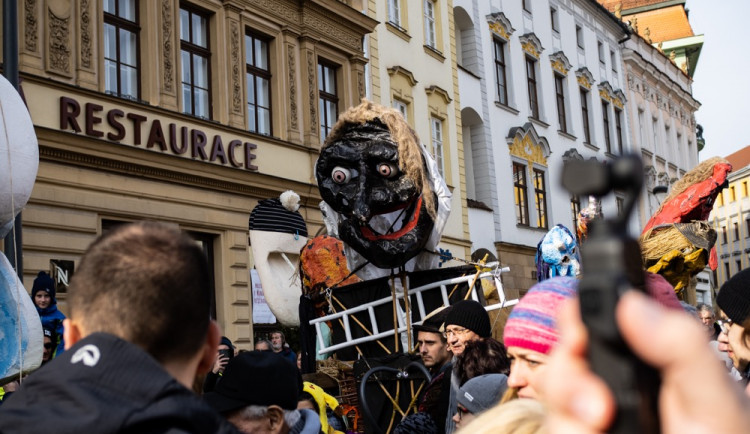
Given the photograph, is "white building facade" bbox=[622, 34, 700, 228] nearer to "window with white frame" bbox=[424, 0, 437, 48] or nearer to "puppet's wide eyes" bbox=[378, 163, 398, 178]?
"window with white frame" bbox=[424, 0, 437, 48]

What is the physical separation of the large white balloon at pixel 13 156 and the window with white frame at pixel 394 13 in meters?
17.9

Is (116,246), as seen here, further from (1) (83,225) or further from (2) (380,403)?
(1) (83,225)

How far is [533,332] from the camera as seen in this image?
2.49 metres

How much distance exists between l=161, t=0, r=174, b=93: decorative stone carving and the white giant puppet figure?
35.0ft

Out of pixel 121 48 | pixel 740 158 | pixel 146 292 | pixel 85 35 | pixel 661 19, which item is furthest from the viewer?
pixel 740 158

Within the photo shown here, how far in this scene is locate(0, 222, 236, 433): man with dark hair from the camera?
149 cm

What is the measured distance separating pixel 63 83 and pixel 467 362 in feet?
33.0

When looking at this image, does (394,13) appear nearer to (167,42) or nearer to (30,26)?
(167,42)

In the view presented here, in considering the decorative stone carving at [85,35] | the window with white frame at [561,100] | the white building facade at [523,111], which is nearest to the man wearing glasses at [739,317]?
the decorative stone carving at [85,35]

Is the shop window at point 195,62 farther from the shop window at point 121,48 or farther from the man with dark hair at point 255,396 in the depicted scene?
the man with dark hair at point 255,396

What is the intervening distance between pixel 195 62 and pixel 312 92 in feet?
9.51

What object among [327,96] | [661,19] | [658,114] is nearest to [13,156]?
[327,96]

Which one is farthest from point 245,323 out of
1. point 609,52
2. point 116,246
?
point 609,52

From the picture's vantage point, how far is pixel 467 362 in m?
4.46
